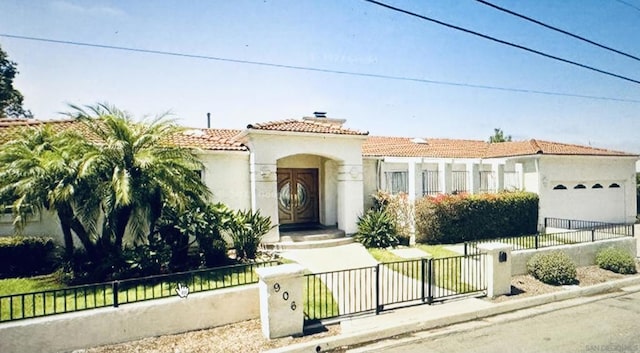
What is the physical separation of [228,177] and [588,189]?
1851cm

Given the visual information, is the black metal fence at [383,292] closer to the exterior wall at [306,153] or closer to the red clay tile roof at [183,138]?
the exterior wall at [306,153]

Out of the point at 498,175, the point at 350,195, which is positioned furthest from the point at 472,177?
the point at 350,195

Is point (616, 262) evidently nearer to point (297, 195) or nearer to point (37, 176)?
point (297, 195)

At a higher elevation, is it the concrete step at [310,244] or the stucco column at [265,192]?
the stucco column at [265,192]

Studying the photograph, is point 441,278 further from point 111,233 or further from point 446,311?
point 111,233

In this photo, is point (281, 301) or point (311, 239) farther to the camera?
point (311, 239)

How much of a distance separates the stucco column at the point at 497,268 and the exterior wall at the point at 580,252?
156 centimetres

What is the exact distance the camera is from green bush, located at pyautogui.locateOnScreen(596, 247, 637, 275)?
10.4 meters

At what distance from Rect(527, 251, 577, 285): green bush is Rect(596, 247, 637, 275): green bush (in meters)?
2.16

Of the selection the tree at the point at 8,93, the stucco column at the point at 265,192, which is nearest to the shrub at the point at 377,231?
the stucco column at the point at 265,192

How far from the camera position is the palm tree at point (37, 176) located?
767 centimetres

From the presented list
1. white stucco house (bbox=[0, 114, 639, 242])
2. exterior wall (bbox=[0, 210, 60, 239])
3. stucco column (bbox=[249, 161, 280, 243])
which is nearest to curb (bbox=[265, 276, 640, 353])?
white stucco house (bbox=[0, 114, 639, 242])

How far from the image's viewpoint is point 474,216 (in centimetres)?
1366

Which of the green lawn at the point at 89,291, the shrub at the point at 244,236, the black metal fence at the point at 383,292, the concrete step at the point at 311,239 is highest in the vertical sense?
the shrub at the point at 244,236
